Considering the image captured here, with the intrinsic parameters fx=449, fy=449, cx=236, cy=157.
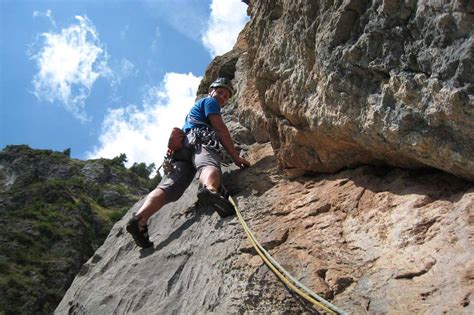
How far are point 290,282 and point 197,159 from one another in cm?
274

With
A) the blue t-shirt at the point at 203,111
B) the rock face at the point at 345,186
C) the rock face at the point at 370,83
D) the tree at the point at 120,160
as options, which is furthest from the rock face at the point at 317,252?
the tree at the point at 120,160

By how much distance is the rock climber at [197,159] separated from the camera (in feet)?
19.0

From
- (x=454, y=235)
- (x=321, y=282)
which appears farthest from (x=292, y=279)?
(x=454, y=235)

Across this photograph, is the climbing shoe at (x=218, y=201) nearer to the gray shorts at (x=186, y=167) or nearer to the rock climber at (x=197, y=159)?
the rock climber at (x=197, y=159)

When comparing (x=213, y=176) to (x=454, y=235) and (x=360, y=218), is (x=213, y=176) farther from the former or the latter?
(x=454, y=235)

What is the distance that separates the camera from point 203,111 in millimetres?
6840

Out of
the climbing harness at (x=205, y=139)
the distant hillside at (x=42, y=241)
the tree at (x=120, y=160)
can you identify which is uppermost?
the tree at (x=120, y=160)

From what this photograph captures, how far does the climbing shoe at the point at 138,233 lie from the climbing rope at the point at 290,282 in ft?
5.90

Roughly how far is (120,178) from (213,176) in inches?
2759

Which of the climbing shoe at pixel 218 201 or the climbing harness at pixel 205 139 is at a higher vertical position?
the climbing harness at pixel 205 139

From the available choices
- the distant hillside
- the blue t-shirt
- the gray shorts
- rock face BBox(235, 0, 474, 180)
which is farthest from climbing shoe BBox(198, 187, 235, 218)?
the distant hillside

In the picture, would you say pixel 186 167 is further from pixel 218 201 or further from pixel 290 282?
pixel 290 282

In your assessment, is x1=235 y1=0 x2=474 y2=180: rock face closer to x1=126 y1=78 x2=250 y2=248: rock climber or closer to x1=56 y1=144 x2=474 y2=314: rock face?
x1=56 y1=144 x2=474 y2=314: rock face

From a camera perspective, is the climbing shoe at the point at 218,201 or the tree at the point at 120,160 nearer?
the climbing shoe at the point at 218,201
